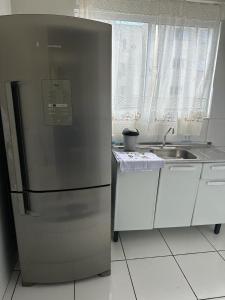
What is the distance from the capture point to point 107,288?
64.9 inches

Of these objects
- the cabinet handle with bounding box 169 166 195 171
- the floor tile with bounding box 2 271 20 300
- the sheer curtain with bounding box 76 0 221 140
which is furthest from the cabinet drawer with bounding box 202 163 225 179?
the floor tile with bounding box 2 271 20 300

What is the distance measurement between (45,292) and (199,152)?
5.87 feet

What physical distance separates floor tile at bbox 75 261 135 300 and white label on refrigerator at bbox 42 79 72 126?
1221 mm

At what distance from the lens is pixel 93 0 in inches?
75.7

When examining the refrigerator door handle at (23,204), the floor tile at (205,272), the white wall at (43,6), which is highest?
the white wall at (43,6)

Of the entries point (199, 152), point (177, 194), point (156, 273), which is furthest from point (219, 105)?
point (156, 273)

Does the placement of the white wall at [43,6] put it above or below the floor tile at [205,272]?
above

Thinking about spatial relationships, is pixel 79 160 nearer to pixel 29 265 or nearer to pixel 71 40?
pixel 71 40

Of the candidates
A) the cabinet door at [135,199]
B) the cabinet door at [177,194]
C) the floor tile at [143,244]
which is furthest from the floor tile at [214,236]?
the cabinet door at [135,199]

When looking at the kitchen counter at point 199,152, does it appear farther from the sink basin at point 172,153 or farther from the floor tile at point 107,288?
the floor tile at point 107,288

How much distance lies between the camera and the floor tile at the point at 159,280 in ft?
5.29

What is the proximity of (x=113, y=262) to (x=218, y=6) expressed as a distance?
2.48 m

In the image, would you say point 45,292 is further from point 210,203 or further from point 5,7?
point 5,7

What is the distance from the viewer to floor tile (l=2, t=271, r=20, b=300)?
156 centimetres
